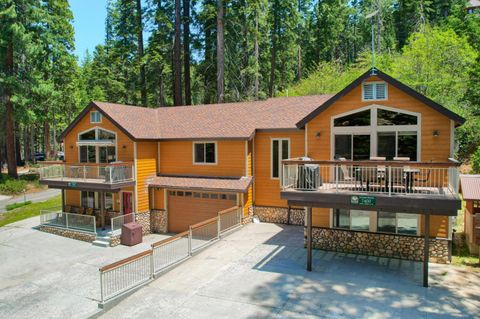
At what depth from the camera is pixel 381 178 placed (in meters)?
Result: 10.8

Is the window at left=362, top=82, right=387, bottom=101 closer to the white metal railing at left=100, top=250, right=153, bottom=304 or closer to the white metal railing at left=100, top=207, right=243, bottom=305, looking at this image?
the white metal railing at left=100, top=207, right=243, bottom=305

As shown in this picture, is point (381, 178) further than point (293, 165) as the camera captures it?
No

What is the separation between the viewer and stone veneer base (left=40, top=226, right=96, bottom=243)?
1831 centimetres

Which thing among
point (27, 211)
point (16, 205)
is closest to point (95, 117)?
point (27, 211)

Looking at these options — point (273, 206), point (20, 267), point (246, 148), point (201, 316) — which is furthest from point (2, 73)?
point (201, 316)

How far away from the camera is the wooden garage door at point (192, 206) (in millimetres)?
18000

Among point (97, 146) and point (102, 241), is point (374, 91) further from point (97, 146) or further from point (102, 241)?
point (97, 146)

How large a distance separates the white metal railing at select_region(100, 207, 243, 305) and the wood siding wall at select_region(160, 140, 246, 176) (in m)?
3.04

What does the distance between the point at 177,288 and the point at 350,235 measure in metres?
6.68

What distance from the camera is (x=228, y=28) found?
30922mm

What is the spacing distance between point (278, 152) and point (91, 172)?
34.7 ft

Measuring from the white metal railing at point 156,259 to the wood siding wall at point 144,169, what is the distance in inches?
229

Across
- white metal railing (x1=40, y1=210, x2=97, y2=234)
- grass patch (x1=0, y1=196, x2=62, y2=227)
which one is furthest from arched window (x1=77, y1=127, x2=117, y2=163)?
grass patch (x1=0, y1=196, x2=62, y2=227)

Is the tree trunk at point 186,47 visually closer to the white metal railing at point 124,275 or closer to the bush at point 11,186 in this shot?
the bush at point 11,186
